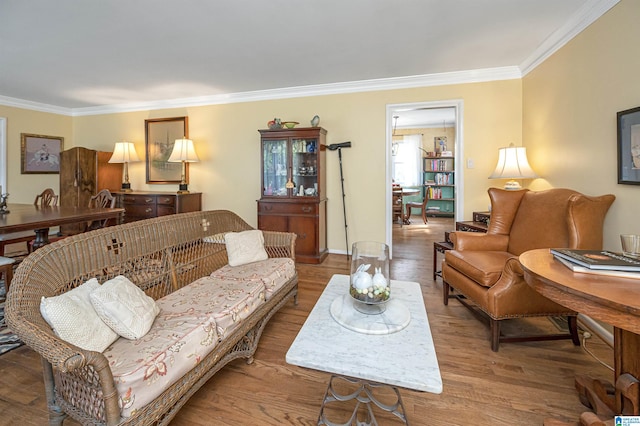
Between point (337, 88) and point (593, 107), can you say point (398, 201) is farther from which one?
point (593, 107)

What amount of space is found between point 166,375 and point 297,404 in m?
0.65

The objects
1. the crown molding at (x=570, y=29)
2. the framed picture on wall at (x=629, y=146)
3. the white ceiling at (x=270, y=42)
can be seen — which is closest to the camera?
the framed picture on wall at (x=629, y=146)

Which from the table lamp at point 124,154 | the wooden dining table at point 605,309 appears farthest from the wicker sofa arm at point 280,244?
the table lamp at point 124,154

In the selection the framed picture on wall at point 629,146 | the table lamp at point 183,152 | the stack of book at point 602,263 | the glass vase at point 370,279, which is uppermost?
the table lamp at point 183,152

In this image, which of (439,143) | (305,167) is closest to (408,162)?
(439,143)

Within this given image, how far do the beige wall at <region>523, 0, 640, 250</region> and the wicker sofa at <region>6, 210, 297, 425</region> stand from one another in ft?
7.73

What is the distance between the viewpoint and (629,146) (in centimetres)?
192

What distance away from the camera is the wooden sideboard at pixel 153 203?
14.3ft

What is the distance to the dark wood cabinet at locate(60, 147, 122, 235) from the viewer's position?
4672 millimetres

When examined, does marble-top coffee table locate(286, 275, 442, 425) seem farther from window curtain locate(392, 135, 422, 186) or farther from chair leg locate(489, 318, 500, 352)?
window curtain locate(392, 135, 422, 186)

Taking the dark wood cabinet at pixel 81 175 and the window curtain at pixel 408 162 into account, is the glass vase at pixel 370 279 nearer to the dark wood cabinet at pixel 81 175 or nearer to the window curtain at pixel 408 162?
the dark wood cabinet at pixel 81 175

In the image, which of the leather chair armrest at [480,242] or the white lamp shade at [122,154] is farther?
the white lamp shade at [122,154]

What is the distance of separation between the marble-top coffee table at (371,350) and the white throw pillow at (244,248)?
3.30 feet

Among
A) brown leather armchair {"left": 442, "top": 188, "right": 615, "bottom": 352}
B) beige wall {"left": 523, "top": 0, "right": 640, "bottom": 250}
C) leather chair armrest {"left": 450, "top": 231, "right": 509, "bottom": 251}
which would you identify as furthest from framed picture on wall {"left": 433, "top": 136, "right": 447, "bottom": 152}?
leather chair armrest {"left": 450, "top": 231, "right": 509, "bottom": 251}
